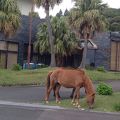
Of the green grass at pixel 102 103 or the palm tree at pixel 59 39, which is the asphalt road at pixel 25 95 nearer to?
the green grass at pixel 102 103

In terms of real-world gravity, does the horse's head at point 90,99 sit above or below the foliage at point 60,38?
below

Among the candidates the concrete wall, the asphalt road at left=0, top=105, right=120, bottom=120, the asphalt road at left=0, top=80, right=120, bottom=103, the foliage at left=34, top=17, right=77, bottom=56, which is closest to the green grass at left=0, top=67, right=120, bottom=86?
the asphalt road at left=0, top=80, right=120, bottom=103

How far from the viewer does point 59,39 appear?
42.2 m

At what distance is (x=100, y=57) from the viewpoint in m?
46.9

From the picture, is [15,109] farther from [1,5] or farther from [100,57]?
[100,57]

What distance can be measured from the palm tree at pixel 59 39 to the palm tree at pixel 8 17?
5721mm

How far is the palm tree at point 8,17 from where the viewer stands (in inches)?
1430

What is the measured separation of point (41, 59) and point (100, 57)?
5916 millimetres

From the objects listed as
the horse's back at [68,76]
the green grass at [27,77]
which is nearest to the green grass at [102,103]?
the horse's back at [68,76]

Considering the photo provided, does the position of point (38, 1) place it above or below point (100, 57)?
above

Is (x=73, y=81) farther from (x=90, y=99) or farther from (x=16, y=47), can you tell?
A: (x=16, y=47)

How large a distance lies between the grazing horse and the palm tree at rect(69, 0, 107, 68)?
823 inches

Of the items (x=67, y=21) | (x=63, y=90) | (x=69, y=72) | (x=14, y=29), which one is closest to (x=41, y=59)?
(x=67, y=21)

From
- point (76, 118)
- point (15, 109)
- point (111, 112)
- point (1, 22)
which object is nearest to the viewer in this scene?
point (76, 118)
